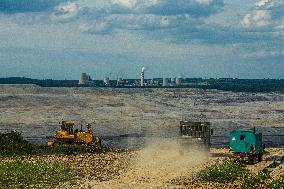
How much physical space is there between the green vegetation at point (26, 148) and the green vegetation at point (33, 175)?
23.2 ft

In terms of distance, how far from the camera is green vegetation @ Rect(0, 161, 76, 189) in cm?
2955

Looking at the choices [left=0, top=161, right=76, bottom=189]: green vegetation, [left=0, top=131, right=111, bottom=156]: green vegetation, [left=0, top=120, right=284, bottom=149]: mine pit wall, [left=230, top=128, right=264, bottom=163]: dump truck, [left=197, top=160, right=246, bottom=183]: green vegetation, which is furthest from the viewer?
[left=0, top=120, right=284, bottom=149]: mine pit wall

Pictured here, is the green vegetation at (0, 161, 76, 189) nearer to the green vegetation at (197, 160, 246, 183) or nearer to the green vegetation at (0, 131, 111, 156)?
the green vegetation at (0, 131, 111, 156)

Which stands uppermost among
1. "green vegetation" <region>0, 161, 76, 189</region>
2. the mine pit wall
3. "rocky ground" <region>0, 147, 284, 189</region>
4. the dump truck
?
the dump truck

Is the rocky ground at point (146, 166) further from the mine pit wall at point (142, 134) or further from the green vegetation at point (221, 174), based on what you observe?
the mine pit wall at point (142, 134)

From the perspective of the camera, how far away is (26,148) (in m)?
42.9

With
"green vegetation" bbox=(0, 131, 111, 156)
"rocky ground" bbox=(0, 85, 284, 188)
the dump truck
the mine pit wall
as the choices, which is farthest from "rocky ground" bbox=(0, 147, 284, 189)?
the mine pit wall

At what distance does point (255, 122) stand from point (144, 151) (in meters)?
39.3

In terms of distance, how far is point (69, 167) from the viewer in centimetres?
3581

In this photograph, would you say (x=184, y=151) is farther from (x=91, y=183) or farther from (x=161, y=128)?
(x=161, y=128)

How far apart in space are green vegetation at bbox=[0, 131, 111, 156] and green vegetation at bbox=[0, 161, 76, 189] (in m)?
7.07

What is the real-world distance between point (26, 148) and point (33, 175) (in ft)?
37.3

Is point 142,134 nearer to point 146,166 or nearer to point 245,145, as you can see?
point 245,145

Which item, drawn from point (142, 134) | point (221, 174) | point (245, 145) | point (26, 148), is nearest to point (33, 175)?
A: point (26, 148)
